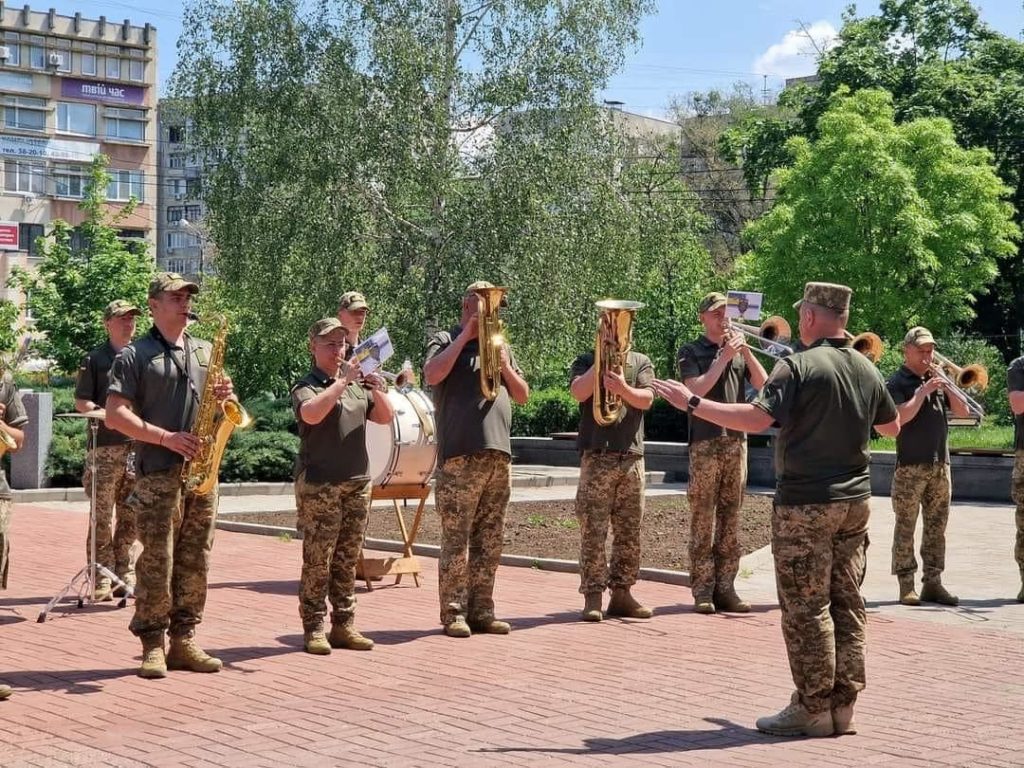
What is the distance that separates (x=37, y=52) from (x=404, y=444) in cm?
9758

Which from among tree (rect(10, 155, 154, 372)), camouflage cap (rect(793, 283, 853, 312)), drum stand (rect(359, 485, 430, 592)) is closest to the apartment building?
tree (rect(10, 155, 154, 372))

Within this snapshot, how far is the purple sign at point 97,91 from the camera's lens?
103 m

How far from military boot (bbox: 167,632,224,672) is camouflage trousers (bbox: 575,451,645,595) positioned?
3184mm

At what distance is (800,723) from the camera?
762cm

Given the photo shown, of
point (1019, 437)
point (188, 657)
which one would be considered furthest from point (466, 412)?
point (1019, 437)

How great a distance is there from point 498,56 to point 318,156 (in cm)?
407

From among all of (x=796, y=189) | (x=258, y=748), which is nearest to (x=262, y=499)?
(x=258, y=748)

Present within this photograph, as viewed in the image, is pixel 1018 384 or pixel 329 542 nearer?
pixel 329 542

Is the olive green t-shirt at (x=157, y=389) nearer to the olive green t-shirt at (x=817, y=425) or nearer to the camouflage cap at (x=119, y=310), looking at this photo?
the camouflage cap at (x=119, y=310)

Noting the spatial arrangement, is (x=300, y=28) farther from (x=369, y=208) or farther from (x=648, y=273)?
(x=648, y=273)

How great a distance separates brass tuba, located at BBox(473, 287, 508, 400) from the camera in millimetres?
10109

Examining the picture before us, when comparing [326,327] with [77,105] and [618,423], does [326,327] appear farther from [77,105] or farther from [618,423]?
[77,105]

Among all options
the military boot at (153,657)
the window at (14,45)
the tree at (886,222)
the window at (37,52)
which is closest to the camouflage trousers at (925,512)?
the military boot at (153,657)

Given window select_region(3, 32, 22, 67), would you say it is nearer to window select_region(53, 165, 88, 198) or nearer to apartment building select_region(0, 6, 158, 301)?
apartment building select_region(0, 6, 158, 301)
